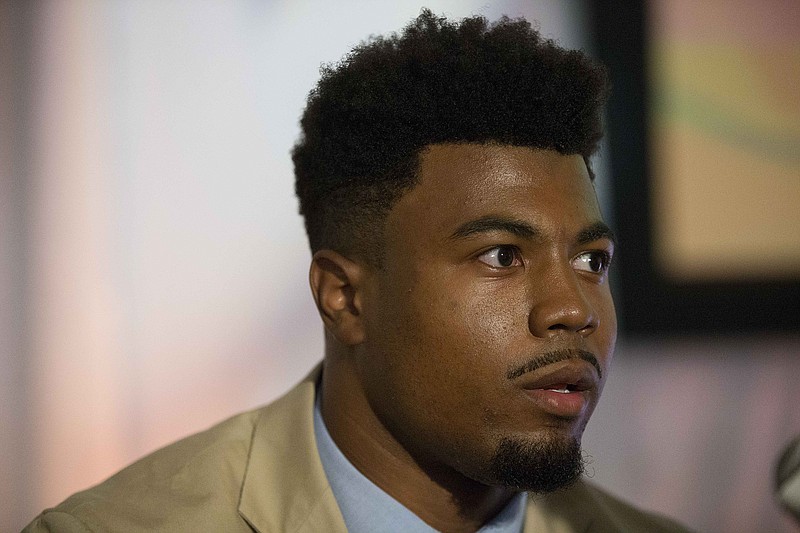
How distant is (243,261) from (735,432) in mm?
1474

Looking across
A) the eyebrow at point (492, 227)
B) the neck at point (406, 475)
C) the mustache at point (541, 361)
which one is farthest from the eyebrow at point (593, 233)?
the neck at point (406, 475)

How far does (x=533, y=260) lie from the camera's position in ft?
5.23

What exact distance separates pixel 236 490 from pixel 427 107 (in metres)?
0.77

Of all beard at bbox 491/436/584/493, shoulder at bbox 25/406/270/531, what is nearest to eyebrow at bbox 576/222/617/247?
beard at bbox 491/436/584/493

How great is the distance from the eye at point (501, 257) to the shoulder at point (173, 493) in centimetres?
60

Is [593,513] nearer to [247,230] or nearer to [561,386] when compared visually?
[561,386]

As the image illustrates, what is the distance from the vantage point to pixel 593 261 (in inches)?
67.6

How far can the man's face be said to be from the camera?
60.3 inches

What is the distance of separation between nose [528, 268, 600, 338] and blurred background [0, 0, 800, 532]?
2.30 feet

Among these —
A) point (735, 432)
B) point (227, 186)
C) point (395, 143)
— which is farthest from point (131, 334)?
point (735, 432)

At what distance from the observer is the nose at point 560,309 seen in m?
1.53

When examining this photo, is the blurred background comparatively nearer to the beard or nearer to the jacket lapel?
the jacket lapel

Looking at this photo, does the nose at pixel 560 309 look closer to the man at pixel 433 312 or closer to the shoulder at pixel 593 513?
the man at pixel 433 312

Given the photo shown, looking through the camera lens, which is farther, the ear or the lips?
the ear
